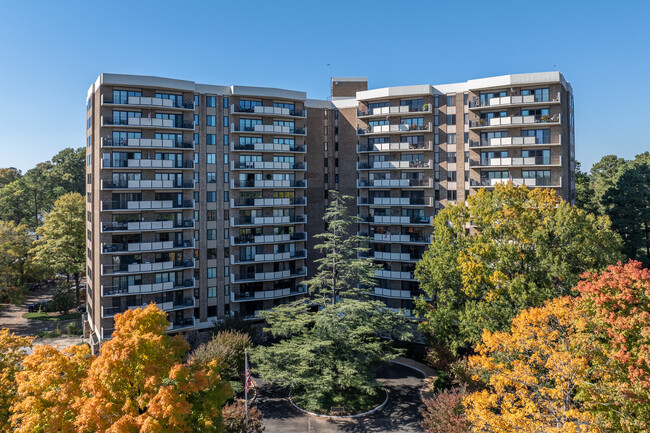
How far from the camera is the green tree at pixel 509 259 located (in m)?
32.0

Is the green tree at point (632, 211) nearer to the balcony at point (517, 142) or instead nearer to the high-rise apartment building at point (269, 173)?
the high-rise apartment building at point (269, 173)

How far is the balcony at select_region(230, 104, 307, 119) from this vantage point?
48616mm

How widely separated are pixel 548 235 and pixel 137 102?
139 ft

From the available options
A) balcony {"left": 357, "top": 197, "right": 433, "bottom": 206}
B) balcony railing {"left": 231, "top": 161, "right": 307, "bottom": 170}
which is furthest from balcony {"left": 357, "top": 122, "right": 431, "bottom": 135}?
balcony railing {"left": 231, "top": 161, "right": 307, "bottom": 170}

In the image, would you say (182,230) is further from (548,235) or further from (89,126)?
(548,235)

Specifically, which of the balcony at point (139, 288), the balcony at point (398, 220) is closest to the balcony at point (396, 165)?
the balcony at point (398, 220)

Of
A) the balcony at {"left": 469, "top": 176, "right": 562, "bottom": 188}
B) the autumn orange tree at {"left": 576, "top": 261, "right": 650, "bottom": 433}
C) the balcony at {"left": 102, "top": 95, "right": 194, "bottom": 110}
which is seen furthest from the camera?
the balcony at {"left": 469, "top": 176, "right": 562, "bottom": 188}

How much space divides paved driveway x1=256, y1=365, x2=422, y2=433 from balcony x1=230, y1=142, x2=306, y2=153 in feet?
87.3

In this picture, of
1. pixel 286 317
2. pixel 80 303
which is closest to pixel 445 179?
pixel 286 317

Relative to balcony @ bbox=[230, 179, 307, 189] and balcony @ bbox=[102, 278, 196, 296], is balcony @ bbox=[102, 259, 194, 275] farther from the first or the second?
balcony @ bbox=[230, 179, 307, 189]

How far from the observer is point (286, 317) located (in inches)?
1428

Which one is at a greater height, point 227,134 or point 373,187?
point 227,134

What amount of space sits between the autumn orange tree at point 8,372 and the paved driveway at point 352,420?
16.8 metres

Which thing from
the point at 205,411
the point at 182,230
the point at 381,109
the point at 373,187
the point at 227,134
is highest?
the point at 381,109
